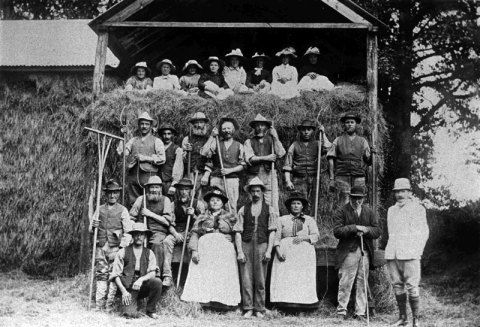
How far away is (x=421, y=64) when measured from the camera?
17.7 meters

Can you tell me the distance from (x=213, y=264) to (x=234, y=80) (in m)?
4.34

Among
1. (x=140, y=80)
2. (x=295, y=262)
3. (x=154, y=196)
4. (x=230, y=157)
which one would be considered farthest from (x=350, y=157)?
(x=140, y=80)

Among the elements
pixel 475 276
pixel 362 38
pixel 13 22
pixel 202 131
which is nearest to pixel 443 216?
pixel 475 276

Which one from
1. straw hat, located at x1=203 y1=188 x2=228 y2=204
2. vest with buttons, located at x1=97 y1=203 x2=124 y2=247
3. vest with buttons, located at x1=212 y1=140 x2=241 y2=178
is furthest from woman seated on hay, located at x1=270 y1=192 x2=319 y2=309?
vest with buttons, located at x1=97 y1=203 x2=124 y2=247

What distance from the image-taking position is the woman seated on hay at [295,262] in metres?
8.79

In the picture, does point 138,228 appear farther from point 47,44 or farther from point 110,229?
point 47,44

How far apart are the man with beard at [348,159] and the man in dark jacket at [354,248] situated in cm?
95

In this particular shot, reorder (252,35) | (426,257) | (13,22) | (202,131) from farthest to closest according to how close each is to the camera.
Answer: (13,22)
(426,257)
(252,35)
(202,131)

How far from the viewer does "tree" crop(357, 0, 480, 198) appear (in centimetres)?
1638

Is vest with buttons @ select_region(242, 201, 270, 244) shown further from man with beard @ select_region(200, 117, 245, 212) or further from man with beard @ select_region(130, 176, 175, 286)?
→ man with beard @ select_region(130, 176, 175, 286)

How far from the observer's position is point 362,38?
1268cm

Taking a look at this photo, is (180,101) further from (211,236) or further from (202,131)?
(211,236)

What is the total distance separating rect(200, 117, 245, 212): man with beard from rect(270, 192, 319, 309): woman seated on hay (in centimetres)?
115

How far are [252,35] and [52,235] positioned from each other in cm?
620
